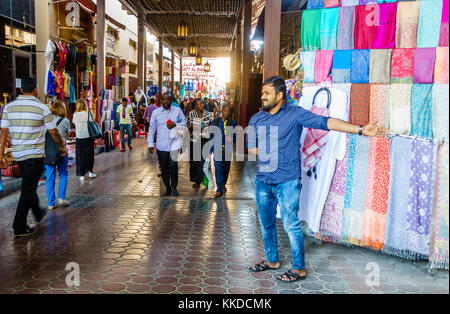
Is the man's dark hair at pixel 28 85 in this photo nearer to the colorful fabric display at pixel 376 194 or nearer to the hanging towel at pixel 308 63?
the hanging towel at pixel 308 63

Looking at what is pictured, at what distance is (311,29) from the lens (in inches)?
209

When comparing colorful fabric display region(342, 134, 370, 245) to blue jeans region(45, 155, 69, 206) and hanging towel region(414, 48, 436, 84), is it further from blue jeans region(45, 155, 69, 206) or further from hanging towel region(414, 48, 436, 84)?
blue jeans region(45, 155, 69, 206)

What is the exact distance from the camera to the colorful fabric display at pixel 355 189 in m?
4.91

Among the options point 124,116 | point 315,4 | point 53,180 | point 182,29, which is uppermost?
point 182,29

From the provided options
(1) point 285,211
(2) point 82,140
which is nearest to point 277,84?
(1) point 285,211

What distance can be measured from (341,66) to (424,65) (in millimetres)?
927

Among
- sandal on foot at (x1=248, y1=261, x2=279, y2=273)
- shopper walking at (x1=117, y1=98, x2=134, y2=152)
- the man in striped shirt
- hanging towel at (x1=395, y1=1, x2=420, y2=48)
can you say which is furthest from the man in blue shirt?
shopper walking at (x1=117, y1=98, x2=134, y2=152)

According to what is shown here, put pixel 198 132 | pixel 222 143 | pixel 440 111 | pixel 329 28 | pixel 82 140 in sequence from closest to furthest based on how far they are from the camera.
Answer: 1. pixel 440 111
2. pixel 329 28
3. pixel 222 143
4. pixel 198 132
5. pixel 82 140

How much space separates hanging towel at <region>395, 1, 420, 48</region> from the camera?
Result: 463 cm

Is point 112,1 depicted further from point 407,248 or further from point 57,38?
point 407,248

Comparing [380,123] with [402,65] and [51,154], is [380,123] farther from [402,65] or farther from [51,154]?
[51,154]

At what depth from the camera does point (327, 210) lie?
515cm

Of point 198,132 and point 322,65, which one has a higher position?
point 322,65
